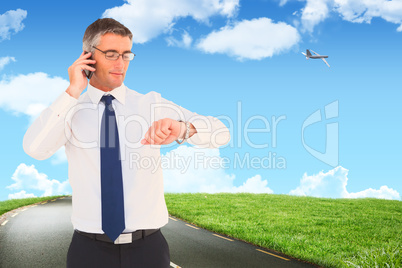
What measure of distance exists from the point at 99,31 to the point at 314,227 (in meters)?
9.90

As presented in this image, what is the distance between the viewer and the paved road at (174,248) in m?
6.91

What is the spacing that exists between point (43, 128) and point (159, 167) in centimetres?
80

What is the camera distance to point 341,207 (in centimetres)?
1596

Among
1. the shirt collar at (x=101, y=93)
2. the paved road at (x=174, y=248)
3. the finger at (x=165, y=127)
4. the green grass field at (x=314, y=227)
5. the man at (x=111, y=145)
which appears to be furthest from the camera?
the green grass field at (x=314, y=227)

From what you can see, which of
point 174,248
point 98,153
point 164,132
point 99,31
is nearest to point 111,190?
point 98,153

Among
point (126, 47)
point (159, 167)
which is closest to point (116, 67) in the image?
point (126, 47)

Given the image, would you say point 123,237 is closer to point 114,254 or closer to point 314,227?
point 114,254

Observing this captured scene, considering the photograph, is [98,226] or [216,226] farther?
[216,226]

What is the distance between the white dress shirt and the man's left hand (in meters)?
0.19

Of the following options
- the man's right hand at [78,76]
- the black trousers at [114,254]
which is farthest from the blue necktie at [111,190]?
the man's right hand at [78,76]

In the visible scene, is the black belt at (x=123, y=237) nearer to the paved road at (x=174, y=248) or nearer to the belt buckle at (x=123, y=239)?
the belt buckle at (x=123, y=239)

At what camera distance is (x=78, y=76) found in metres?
2.27

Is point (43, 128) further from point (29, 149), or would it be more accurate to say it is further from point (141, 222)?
point (141, 222)

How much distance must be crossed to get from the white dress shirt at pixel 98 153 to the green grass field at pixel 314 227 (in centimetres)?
498
